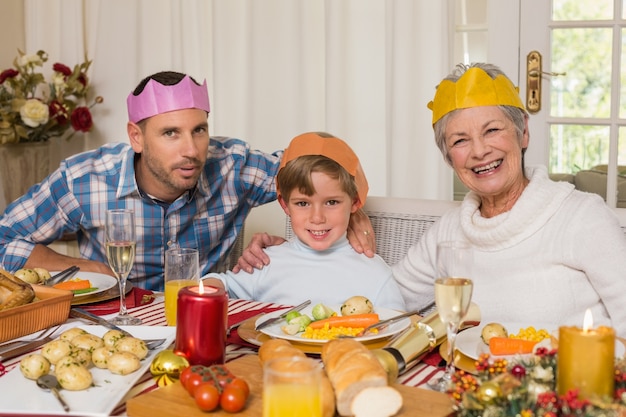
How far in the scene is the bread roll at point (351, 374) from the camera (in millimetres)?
1201

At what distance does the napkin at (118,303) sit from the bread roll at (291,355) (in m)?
0.65

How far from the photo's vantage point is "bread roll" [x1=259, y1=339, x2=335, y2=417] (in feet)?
3.92

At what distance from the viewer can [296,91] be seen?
12.5ft

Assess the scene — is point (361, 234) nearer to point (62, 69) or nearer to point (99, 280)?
point (99, 280)

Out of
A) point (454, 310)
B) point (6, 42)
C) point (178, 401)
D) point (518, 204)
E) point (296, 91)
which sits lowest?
Result: point (178, 401)

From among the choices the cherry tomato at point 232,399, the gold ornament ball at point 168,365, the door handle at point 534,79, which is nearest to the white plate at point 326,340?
the gold ornament ball at point 168,365

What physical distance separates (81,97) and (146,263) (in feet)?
5.60

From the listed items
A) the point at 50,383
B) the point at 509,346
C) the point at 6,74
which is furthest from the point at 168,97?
the point at 6,74

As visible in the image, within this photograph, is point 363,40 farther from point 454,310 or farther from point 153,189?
point 454,310

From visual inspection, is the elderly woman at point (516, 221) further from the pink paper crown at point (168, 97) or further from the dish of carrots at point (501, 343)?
the pink paper crown at point (168, 97)

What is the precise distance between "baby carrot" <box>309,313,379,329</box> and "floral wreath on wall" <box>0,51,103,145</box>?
253 centimetres

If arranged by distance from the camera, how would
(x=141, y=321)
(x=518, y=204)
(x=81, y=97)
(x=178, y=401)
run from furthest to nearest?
(x=81, y=97) < (x=518, y=204) < (x=141, y=321) < (x=178, y=401)

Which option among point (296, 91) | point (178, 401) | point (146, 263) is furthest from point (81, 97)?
point (178, 401)

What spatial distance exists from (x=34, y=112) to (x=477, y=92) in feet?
7.78
